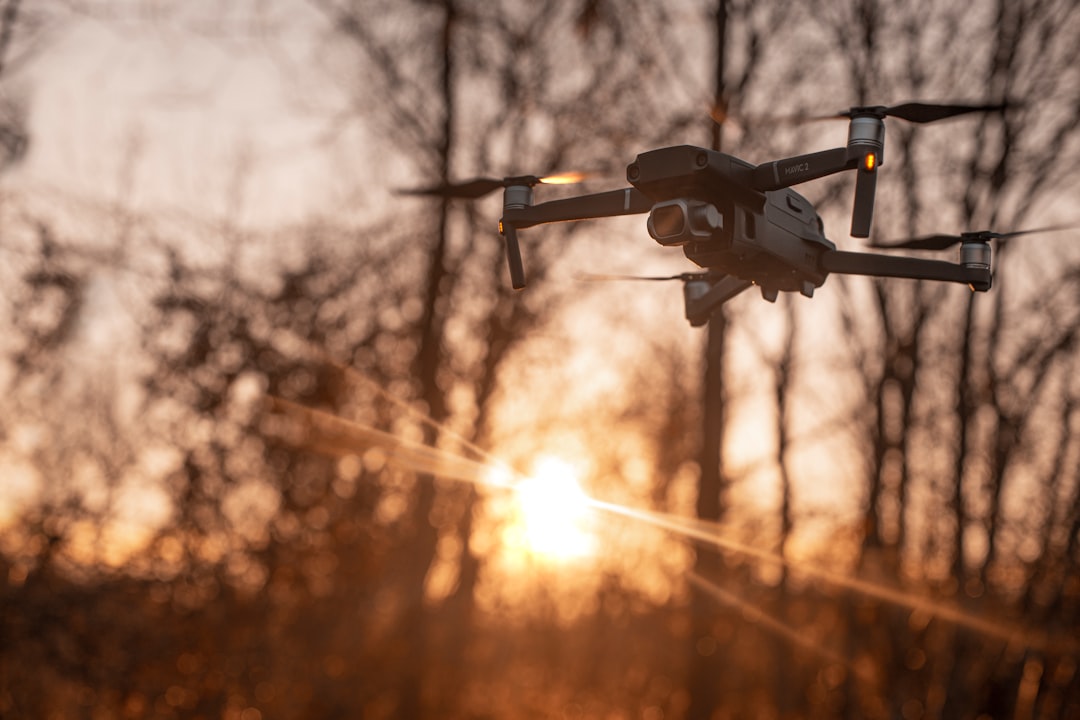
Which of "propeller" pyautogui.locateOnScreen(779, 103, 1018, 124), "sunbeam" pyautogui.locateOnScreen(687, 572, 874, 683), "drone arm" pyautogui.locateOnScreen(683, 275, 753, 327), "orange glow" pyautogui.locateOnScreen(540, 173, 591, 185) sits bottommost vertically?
"sunbeam" pyautogui.locateOnScreen(687, 572, 874, 683)

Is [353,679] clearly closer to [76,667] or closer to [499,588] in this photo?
[76,667]

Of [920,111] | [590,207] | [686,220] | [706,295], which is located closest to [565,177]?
[590,207]

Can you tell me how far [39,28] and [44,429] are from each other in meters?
8.05

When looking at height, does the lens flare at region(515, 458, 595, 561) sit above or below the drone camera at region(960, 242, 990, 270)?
below

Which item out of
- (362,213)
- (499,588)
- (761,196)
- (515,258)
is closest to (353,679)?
A: (362,213)

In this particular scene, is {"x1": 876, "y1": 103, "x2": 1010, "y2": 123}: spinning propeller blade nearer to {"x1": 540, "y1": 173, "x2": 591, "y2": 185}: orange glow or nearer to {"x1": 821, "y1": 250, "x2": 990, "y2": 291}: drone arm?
{"x1": 821, "y1": 250, "x2": 990, "y2": 291}: drone arm

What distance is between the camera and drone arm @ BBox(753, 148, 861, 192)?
3818 mm

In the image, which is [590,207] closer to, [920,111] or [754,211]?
[754,211]

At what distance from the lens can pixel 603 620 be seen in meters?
35.0

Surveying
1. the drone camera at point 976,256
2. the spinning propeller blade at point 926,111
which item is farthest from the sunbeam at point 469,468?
the spinning propeller blade at point 926,111

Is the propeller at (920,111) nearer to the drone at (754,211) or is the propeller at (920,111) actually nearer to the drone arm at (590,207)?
the drone at (754,211)

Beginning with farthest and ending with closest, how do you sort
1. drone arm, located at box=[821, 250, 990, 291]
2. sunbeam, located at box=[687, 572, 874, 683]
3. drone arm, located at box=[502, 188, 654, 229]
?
sunbeam, located at box=[687, 572, 874, 683] → drone arm, located at box=[821, 250, 990, 291] → drone arm, located at box=[502, 188, 654, 229]

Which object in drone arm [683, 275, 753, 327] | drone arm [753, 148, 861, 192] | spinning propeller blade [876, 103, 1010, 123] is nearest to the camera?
drone arm [753, 148, 861, 192]

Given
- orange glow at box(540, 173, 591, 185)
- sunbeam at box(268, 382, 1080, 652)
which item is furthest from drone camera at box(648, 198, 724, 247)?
sunbeam at box(268, 382, 1080, 652)
